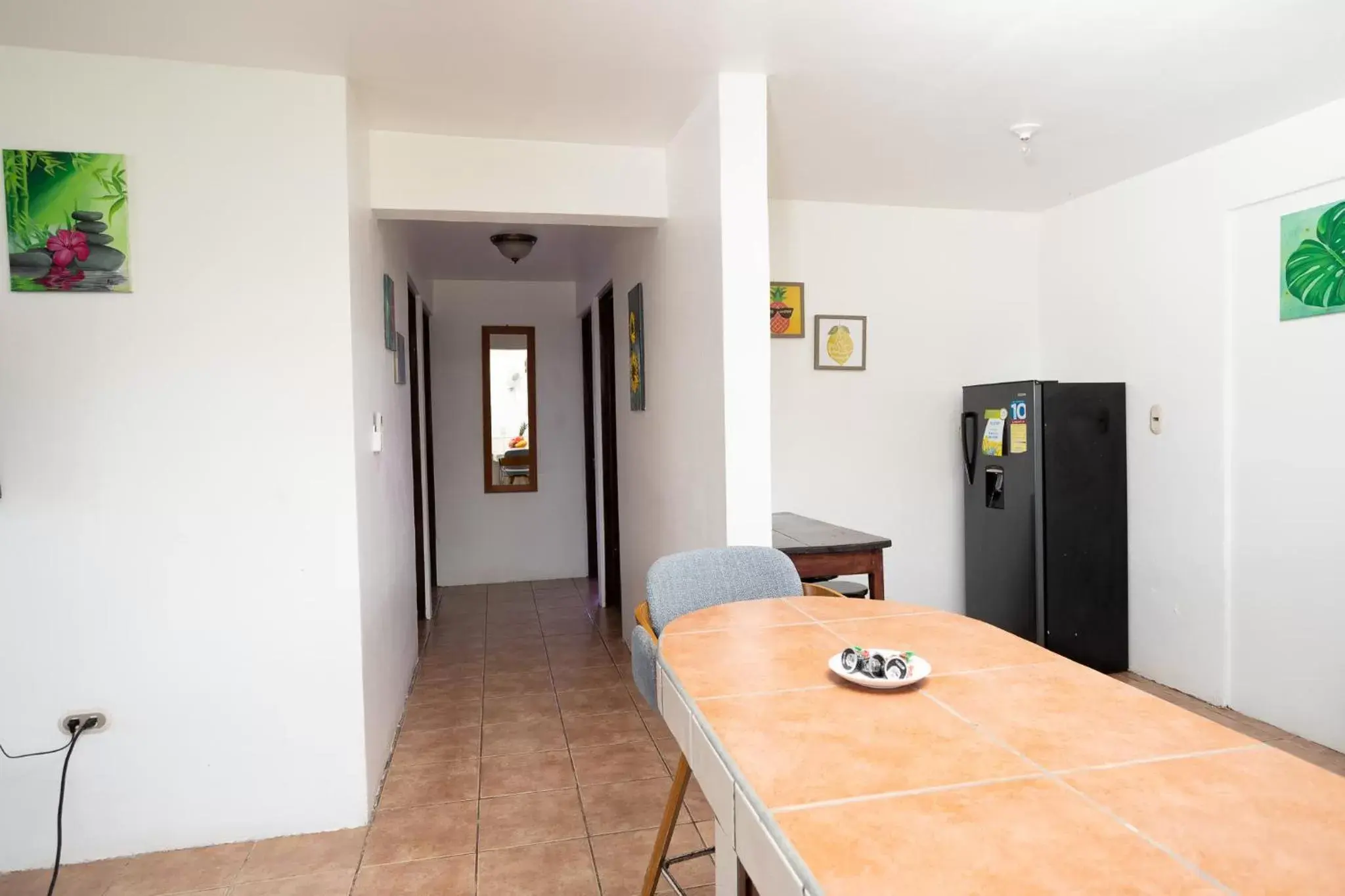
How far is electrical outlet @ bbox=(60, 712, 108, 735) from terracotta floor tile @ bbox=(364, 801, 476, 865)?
0.88m

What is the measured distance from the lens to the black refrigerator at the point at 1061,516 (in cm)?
376

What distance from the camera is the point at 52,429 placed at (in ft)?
7.91

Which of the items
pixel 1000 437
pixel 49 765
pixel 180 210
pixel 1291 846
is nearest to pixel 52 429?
pixel 180 210

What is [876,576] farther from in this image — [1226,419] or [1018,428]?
[1226,419]

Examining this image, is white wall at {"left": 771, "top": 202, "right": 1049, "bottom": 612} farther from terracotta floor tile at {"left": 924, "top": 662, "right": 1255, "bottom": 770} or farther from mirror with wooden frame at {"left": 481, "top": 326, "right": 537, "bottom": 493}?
terracotta floor tile at {"left": 924, "top": 662, "right": 1255, "bottom": 770}

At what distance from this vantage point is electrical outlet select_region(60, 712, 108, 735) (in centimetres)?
244

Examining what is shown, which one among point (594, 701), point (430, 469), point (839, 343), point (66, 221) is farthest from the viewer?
point (430, 469)

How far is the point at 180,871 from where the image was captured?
2379mm

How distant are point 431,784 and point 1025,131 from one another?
337cm

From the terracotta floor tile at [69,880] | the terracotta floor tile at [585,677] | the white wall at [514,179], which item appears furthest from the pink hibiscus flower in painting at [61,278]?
the terracotta floor tile at [585,677]

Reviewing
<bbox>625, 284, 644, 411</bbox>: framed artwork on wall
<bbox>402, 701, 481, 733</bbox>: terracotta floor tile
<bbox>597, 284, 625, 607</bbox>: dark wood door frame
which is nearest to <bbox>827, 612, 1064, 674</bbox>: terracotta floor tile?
<bbox>402, 701, 481, 733</bbox>: terracotta floor tile

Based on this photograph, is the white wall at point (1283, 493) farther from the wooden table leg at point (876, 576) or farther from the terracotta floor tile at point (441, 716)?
the terracotta floor tile at point (441, 716)

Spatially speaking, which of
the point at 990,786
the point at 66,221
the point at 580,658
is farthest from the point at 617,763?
the point at 66,221

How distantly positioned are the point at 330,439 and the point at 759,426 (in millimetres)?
1413
